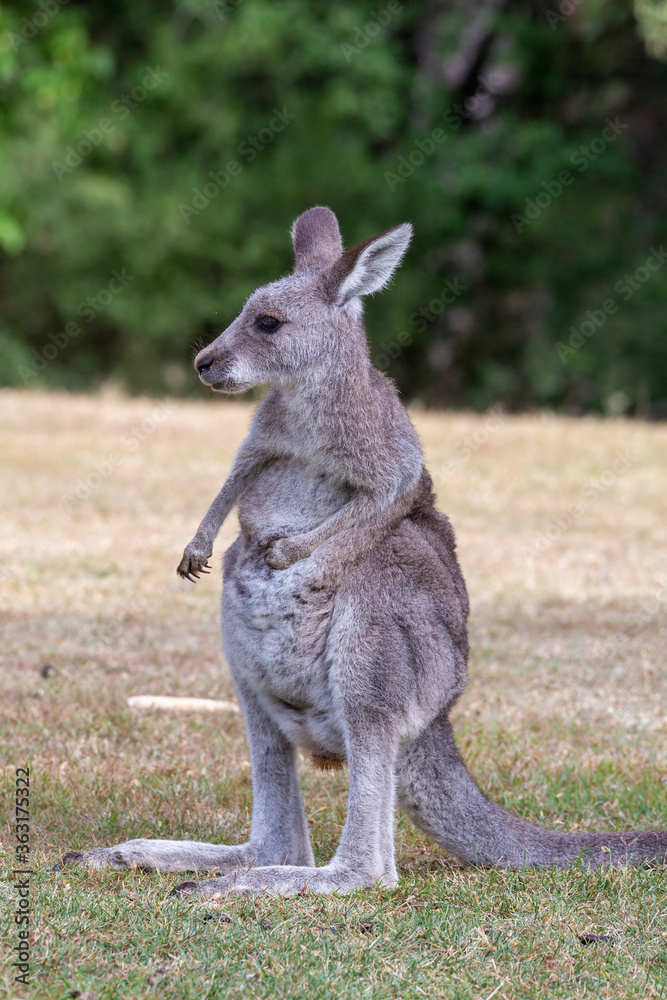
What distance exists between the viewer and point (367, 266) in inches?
144

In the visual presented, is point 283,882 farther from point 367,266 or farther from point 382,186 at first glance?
point 382,186

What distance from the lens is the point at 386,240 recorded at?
3611mm

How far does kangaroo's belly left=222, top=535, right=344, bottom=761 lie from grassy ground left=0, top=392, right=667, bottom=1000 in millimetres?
505

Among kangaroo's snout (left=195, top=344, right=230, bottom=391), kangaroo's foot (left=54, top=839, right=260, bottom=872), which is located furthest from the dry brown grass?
kangaroo's snout (left=195, top=344, right=230, bottom=391)

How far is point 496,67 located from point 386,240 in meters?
16.2

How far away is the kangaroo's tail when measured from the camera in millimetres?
3639

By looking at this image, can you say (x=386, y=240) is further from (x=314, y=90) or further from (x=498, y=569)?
(x=314, y=90)

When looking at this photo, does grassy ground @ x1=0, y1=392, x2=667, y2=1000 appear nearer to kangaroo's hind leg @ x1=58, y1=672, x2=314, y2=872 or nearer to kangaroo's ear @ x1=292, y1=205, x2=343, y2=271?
kangaroo's hind leg @ x1=58, y1=672, x2=314, y2=872

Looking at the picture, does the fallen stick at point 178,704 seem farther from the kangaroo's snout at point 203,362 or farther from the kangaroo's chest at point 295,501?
the kangaroo's snout at point 203,362

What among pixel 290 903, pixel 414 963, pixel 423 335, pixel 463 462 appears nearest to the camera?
Answer: pixel 414 963

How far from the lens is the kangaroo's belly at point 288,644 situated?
3.54 m

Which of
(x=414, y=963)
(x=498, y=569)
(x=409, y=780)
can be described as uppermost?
(x=498, y=569)

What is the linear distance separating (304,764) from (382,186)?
13651 mm

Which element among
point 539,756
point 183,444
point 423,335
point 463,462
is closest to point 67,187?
point 423,335
